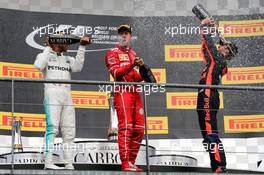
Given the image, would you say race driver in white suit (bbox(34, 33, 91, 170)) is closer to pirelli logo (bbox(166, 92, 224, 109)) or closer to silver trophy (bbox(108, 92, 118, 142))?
silver trophy (bbox(108, 92, 118, 142))

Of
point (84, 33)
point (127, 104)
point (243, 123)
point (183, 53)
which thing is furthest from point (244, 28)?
point (127, 104)

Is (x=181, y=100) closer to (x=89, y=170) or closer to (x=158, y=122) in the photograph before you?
(x=158, y=122)

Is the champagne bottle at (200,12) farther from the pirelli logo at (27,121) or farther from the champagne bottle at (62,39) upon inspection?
the champagne bottle at (62,39)

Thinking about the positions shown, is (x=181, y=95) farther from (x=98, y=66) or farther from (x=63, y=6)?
(x=63, y=6)

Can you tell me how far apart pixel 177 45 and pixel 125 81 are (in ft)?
9.50

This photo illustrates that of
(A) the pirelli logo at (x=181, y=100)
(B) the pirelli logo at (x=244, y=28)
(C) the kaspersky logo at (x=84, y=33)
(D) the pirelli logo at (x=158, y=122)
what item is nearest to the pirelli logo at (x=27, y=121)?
(C) the kaspersky logo at (x=84, y=33)

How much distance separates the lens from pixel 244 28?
1167cm

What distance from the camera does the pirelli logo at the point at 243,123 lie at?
1116cm

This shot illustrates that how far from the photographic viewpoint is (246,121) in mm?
11273

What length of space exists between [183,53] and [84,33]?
50.9 inches

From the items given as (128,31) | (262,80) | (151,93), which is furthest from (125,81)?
(262,80)

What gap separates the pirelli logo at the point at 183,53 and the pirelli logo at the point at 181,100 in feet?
1.58

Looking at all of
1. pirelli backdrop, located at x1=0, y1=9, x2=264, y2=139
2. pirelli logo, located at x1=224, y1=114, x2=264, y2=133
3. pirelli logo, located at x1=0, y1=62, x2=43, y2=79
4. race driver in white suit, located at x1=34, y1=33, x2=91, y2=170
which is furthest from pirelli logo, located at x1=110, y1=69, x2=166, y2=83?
Answer: race driver in white suit, located at x1=34, y1=33, x2=91, y2=170

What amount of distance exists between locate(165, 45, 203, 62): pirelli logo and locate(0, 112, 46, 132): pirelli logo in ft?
5.97
